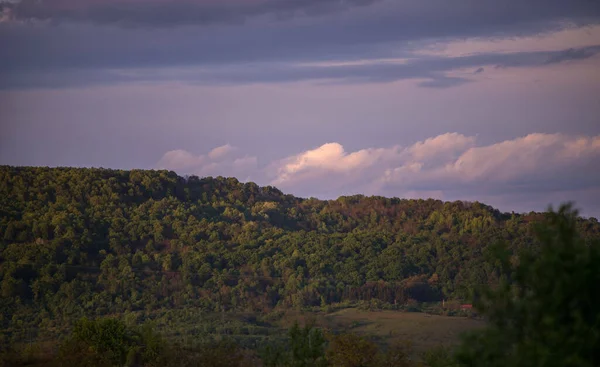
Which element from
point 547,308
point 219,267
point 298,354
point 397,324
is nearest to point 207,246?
point 219,267

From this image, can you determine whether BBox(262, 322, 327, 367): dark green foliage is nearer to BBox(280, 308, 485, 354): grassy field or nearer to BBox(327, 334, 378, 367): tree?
BBox(327, 334, 378, 367): tree

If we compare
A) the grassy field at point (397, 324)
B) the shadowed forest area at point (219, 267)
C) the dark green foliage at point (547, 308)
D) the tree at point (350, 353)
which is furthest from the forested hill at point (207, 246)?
the dark green foliage at point (547, 308)

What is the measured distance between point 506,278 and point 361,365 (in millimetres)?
16234

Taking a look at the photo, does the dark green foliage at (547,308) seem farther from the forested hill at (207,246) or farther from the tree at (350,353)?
the forested hill at (207,246)

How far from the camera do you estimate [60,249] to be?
75.0 meters

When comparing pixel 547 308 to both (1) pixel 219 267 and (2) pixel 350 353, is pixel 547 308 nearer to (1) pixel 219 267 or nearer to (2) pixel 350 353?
(2) pixel 350 353

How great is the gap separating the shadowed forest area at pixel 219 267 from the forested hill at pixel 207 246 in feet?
0.56

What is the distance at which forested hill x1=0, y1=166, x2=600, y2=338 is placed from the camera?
69.9m

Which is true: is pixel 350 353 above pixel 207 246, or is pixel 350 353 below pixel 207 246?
below

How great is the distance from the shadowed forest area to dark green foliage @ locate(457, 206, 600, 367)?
16616 mm

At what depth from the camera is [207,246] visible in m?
81.9

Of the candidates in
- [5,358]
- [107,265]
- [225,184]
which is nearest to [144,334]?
[5,358]

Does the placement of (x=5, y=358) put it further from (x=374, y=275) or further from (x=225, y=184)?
(x=225, y=184)

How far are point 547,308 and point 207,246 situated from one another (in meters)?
70.8
